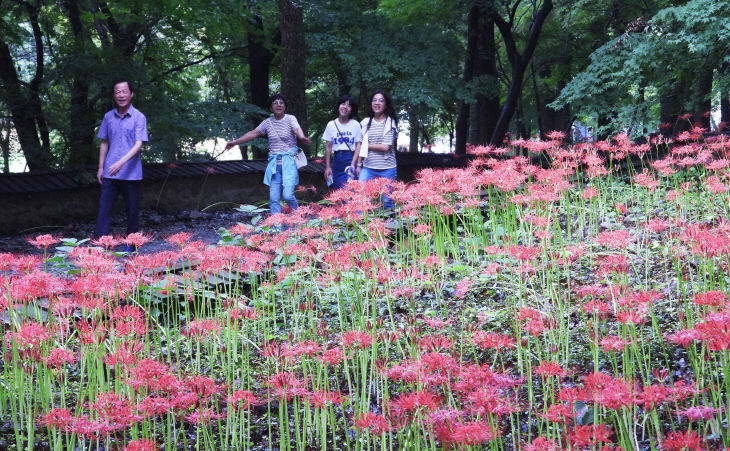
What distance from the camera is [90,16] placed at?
10.8 m

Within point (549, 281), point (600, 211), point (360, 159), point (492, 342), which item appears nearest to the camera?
point (492, 342)

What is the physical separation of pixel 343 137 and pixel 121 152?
2.45m

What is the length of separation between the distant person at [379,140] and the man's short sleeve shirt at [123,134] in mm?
2253

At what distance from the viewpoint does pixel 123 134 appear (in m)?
6.00

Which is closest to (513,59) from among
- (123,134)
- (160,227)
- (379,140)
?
(379,140)

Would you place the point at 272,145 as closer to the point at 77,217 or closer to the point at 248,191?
the point at 77,217

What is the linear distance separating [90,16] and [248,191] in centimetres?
409

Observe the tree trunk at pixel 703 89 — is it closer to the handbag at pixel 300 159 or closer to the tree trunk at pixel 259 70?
the handbag at pixel 300 159

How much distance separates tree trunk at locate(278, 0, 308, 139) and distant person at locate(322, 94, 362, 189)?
2.80 m

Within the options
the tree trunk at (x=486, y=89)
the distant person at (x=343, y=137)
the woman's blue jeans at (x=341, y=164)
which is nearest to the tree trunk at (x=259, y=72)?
the tree trunk at (x=486, y=89)

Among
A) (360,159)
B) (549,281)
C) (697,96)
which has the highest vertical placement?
(697,96)

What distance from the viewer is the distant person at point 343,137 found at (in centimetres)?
712

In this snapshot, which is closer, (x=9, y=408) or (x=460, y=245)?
(x=9, y=408)

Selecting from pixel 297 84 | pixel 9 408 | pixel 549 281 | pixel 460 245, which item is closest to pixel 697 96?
pixel 460 245
